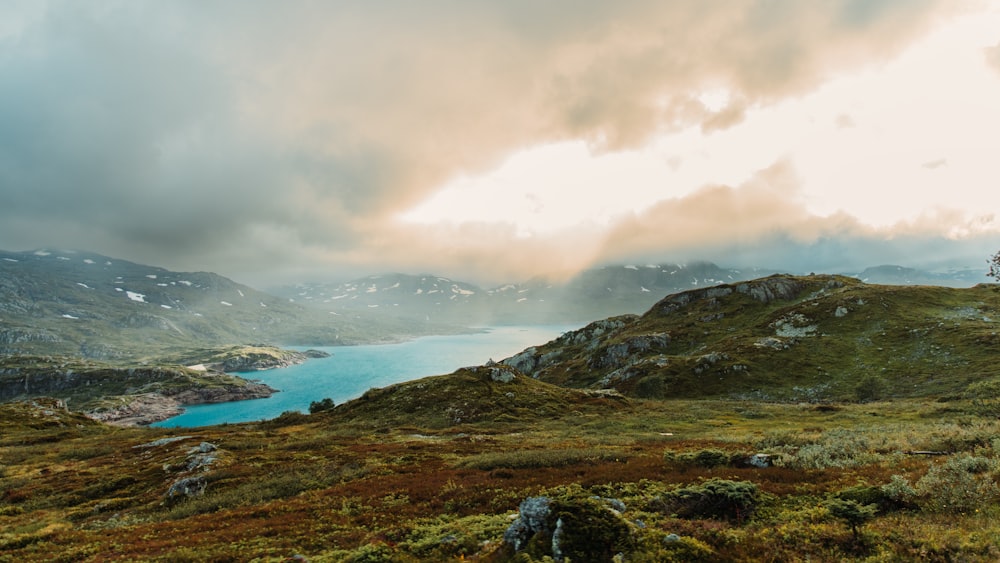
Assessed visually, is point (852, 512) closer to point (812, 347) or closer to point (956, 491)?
point (956, 491)

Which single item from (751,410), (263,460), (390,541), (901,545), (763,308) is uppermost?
(763,308)

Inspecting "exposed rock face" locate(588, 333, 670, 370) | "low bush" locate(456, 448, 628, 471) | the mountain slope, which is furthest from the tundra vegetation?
"exposed rock face" locate(588, 333, 670, 370)

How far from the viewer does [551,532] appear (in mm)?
13320

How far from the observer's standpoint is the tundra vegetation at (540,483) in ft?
43.5

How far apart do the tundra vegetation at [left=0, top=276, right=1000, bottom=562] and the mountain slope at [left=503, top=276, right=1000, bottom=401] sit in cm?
246

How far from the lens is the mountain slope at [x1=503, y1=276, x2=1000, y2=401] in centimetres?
9575

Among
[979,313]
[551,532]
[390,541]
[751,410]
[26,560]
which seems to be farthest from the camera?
[979,313]

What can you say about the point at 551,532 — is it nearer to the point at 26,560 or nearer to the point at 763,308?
the point at 26,560

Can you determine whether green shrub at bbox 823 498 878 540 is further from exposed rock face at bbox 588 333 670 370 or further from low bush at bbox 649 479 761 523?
exposed rock face at bbox 588 333 670 370

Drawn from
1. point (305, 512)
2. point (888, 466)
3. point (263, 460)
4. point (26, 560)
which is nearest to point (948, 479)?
point (888, 466)

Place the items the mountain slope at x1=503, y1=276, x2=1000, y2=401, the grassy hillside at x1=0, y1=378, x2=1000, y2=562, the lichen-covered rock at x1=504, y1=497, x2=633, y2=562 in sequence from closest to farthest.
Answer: the lichen-covered rock at x1=504, y1=497, x2=633, y2=562, the grassy hillside at x1=0, y1=378, x2=1000, y2=562, the mountain slope at x1=503, y1=276, x2=1000, y2=401

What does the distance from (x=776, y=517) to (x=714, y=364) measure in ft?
409

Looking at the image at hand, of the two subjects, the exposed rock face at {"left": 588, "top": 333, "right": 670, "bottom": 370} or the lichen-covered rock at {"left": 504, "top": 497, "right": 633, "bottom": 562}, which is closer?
the lichen-covered rock at {"left": 504, "top": 497, "right": 633, "bottom": 562}

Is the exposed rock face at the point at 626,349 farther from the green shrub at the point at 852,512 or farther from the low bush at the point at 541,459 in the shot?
the green shrub at the point at 852,512
